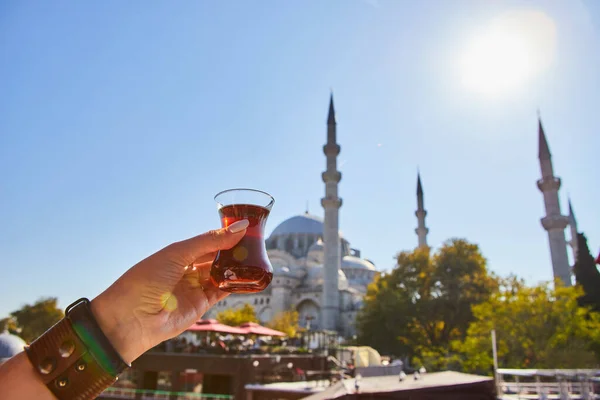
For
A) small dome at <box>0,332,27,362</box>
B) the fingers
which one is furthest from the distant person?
small dome at <box>0,332,27,362</box>

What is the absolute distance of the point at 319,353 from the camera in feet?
63.5

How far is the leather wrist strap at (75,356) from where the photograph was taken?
1.05 metres

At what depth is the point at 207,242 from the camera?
1347mm

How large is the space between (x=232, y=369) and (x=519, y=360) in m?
10.4

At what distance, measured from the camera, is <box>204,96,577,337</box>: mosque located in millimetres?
31422

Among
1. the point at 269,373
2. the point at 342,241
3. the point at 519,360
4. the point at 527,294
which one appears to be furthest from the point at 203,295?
the point at 342,241

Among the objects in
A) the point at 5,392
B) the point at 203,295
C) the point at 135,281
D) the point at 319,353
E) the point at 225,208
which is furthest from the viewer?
the point at 319,353

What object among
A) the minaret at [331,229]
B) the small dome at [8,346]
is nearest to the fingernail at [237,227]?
the small dome at [8,346]

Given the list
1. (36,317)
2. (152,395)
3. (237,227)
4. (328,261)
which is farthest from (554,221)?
(36,317)

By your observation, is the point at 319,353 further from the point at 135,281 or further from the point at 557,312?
the point at 135,281

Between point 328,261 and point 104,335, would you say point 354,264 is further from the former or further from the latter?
point 104,335

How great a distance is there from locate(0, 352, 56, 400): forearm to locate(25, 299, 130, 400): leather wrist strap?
0.04 ft

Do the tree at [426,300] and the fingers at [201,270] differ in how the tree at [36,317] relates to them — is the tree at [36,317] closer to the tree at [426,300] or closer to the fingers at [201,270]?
the tree at [426,300]

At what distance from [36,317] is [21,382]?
42.3m
